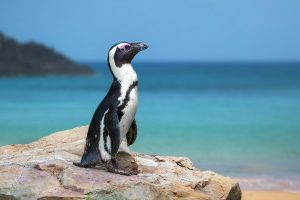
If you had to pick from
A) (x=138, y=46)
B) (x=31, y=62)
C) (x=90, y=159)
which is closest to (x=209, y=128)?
(x=138, y=46)

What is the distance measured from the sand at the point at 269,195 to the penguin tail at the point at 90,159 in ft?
11.5

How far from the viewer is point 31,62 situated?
70.8 metres

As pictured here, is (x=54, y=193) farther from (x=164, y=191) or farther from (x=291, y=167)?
(x=291, y=167)

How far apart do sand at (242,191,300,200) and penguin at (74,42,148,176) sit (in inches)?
136

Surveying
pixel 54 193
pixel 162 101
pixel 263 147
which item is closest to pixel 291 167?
pixel 263 147

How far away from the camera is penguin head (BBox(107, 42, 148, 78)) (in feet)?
19.5

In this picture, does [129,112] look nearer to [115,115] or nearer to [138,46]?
[115,115]

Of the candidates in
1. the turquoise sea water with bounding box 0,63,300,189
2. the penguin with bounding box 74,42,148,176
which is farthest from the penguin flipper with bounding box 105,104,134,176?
the turquoise sea water with bounding box 0,63,300,189

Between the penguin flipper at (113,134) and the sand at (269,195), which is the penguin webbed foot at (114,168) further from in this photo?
the sand at (269,195)

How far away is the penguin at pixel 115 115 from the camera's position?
581 centimetres

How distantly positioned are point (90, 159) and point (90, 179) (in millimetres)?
288

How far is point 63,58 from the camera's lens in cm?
7688

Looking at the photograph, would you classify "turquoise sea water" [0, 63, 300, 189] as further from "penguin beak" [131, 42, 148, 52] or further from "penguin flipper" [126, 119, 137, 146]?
"penguin beak" [131, 42, 148, 52]

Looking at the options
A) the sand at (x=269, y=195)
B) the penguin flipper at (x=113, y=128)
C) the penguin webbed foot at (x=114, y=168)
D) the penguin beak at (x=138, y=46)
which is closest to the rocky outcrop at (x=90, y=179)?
the penguin webbed foot at (x=114, y=168)
